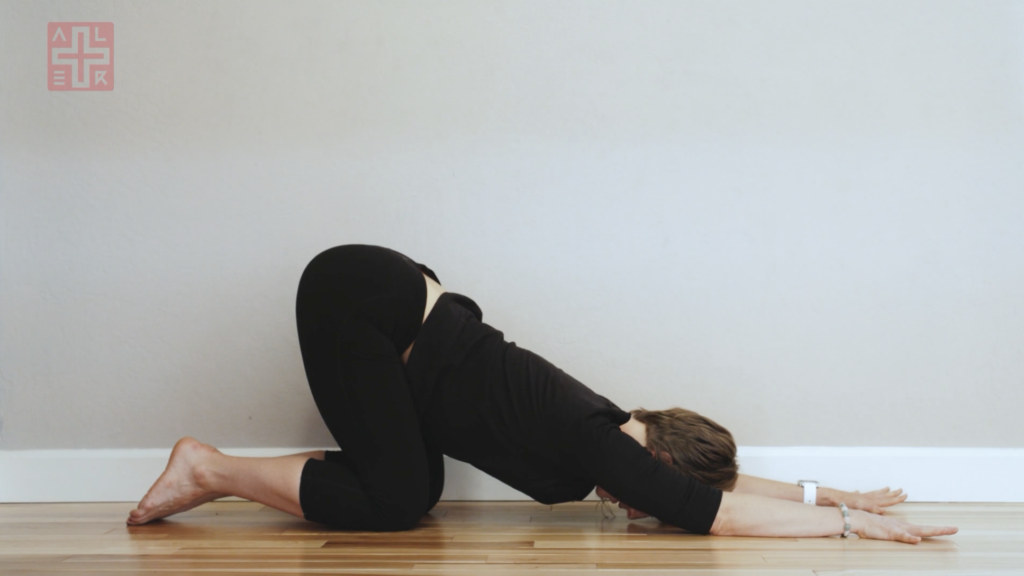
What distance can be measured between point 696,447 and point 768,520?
0.23 m

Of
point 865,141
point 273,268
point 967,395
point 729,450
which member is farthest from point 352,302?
point 967,395

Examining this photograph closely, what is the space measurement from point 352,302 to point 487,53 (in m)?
1.06

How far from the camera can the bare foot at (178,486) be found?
1.80 metres

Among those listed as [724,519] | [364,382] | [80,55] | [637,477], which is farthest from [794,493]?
[80,55]

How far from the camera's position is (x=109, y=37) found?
2342 millimetres

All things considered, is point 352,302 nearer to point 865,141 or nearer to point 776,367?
point 776,367

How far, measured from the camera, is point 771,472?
7.48 feet

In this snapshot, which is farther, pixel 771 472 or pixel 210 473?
pixel 771 472

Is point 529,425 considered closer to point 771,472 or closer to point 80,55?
point 771,472

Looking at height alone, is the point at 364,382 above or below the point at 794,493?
above

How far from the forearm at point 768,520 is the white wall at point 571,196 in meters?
0.63

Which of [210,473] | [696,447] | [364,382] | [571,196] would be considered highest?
[571,196]

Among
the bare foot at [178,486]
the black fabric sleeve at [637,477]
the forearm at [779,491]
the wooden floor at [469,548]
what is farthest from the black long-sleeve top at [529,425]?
the bare foot at [178,486]

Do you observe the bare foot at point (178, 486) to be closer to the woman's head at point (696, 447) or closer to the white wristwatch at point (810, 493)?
the woman's head at point (696, 447)
